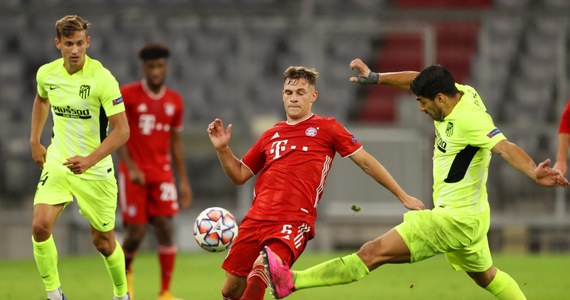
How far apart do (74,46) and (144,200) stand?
8.75ft

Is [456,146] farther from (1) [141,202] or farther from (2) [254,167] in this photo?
(1) [141,202]

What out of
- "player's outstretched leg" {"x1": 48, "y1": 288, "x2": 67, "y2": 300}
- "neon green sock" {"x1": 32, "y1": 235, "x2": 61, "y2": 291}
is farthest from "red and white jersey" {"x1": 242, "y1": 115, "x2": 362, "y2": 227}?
"player's outstretched leg" {"x1": 48, "y1": 288, "x2": 67, "y2": 300}

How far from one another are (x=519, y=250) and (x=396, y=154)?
A: 7.67ft

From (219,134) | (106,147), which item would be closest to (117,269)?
(106,147)

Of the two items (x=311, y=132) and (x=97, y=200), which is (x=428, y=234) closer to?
(x=311, y=132)

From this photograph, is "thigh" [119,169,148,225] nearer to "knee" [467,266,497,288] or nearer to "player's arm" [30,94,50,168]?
"player's arm" [30,94,50,168]

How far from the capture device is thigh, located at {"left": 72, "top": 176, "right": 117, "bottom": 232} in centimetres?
834

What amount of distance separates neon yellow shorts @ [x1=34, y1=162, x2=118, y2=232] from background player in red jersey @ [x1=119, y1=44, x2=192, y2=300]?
6.23 ft

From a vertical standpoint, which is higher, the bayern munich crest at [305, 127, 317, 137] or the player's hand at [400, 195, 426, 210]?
the bayern munich crest at [305, 127, 317, 137]

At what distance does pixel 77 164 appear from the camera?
774 centimetres

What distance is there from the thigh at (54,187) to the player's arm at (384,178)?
214 cm

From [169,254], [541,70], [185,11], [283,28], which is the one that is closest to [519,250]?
[541,70]

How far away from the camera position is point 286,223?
23.5ft

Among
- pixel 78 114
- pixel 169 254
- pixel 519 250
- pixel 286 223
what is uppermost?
pixel 78 114
